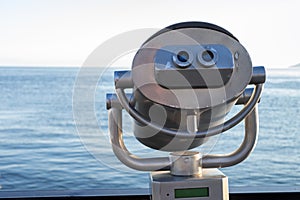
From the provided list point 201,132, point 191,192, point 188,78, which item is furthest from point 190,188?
point 188,78

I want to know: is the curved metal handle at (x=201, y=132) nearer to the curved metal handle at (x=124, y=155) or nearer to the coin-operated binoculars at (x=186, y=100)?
the coin-operated binoculars at (x=186, y=100)

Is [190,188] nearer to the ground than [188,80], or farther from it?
nearer to the ground

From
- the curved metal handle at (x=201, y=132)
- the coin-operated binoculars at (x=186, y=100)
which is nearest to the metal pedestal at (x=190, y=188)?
the coin-operated binoculars at (x=186, y=100)

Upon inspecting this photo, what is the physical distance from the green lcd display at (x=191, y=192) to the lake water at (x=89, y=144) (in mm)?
89

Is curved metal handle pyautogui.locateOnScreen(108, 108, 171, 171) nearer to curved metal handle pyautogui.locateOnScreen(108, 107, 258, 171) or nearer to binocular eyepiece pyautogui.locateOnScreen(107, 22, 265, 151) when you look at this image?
curved metal handle pyautogui.locateOnScreen(108, 107, 258, 171)

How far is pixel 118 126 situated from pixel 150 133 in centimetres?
Result: 9

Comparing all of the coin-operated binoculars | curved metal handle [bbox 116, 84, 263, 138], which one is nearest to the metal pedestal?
the coin-operated binoculars

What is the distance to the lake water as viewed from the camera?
0.83 m

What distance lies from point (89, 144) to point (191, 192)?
0.18 metres

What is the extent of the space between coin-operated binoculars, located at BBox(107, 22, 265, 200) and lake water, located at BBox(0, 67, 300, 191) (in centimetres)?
5

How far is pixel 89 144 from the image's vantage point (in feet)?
2.72

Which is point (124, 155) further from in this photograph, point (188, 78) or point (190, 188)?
point (188, 78)

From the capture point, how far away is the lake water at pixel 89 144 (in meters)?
0.83

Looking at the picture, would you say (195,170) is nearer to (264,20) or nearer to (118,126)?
(118,126)
